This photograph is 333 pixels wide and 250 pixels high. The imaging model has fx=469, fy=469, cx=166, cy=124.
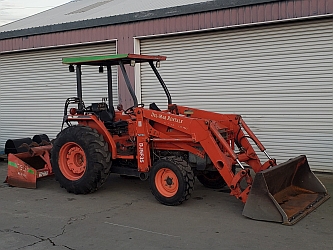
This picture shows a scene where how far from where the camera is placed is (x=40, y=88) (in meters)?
14.4

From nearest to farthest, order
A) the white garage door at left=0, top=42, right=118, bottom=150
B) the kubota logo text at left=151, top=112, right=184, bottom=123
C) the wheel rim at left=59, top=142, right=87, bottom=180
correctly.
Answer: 1. the kubota logo text at left=151, top=112, right=184, bottom=123
2. the wheel rim at left=59, top=142, right=87, bottom=180
3. the white garage door at left=0, top=42, right=118, bottom=150

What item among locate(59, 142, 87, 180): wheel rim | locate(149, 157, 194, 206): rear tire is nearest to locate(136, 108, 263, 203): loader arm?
locate(149, 157, 194, 206): rear tire

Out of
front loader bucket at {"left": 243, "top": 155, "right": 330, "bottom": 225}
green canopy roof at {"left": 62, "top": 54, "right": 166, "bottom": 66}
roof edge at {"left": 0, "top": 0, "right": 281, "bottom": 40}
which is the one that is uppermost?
roof edge at {"left": 0, "top": 0, "right": 281, "bottom": 40}

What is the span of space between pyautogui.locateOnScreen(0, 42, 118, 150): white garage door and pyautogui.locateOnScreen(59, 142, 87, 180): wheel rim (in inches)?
171

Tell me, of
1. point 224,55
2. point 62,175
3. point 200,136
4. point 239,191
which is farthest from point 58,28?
point 239,191

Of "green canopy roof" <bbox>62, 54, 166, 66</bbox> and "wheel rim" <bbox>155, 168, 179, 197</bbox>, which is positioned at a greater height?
"green canopy roof" <bbox>62, 54, 166, 66</bbox>

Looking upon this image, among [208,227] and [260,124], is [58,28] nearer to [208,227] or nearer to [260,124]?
[260,124]

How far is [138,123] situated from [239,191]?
2.15 meters

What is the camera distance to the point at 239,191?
6.85 meters

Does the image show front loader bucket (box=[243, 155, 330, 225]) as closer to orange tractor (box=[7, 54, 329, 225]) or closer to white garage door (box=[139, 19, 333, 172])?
orange tractor (box=[7, 54, 329, 225])

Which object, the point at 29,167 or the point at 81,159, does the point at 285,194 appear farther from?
the point at 29,167

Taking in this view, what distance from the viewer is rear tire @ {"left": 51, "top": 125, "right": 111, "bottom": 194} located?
8016 millimetres

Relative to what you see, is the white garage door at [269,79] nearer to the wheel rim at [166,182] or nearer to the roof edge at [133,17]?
the roof edge at [133,17]

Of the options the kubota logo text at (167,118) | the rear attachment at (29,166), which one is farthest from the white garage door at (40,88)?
the kubota logo text at (167,118)
